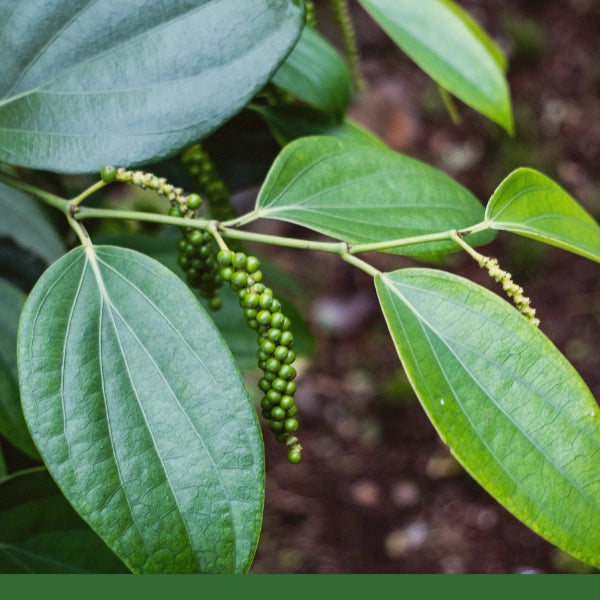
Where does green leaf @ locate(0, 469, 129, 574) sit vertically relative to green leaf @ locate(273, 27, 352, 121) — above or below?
below

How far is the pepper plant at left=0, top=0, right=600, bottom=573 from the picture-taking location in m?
0.43

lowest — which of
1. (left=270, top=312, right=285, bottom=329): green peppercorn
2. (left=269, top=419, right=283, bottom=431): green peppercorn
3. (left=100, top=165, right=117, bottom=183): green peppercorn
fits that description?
(left=269, top=419, right=283, bottom=431): green peppercorn

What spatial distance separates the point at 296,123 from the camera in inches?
25.9

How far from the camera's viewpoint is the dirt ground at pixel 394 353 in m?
1.72

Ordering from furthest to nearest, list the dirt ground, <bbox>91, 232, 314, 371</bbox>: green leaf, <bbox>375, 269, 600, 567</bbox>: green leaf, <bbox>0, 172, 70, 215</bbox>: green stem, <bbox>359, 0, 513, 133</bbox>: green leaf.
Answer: the dirt ground → <bbox>91, 232, 314, 371</bbox>: green leaf → <bbox>359, 0, 513, 133</bbox>: green leaf → <bbox>0, 172, 70, 215</bbox>: green stem → <bbox>375, 269, 600, 567</bbox>: green leaf


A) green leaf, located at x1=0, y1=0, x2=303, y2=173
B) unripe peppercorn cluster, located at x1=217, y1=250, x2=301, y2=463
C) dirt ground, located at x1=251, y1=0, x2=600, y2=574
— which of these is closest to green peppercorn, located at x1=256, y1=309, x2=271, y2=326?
unripe peppercorn cluster, located at x1=217, y1=250, x2=301, y2=463

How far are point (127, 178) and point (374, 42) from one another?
2.24 meters

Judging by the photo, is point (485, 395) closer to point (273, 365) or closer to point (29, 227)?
point (273, 365)

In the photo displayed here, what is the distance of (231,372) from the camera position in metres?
0.45

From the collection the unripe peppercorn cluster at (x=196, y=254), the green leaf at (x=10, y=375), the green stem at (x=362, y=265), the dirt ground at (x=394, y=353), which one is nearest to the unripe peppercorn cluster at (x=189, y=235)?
the unripe peppercorn cluster at (x=196, y=254)

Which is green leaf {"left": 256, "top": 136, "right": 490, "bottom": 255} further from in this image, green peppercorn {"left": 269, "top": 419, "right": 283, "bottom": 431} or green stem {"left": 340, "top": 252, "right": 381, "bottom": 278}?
green peppercorn {"left": 269, "top": 419, "right": 283, "bottom": 431}

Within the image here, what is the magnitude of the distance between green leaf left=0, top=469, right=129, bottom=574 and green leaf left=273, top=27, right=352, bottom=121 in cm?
38

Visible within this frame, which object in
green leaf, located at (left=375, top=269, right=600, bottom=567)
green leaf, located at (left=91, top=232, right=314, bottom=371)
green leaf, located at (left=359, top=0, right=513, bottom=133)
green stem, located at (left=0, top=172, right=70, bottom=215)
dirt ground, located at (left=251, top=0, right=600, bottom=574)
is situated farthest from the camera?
dirt ground, located at (left=251, top=0, right=600, bottom=574)

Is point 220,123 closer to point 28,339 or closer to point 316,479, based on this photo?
point 28,339
